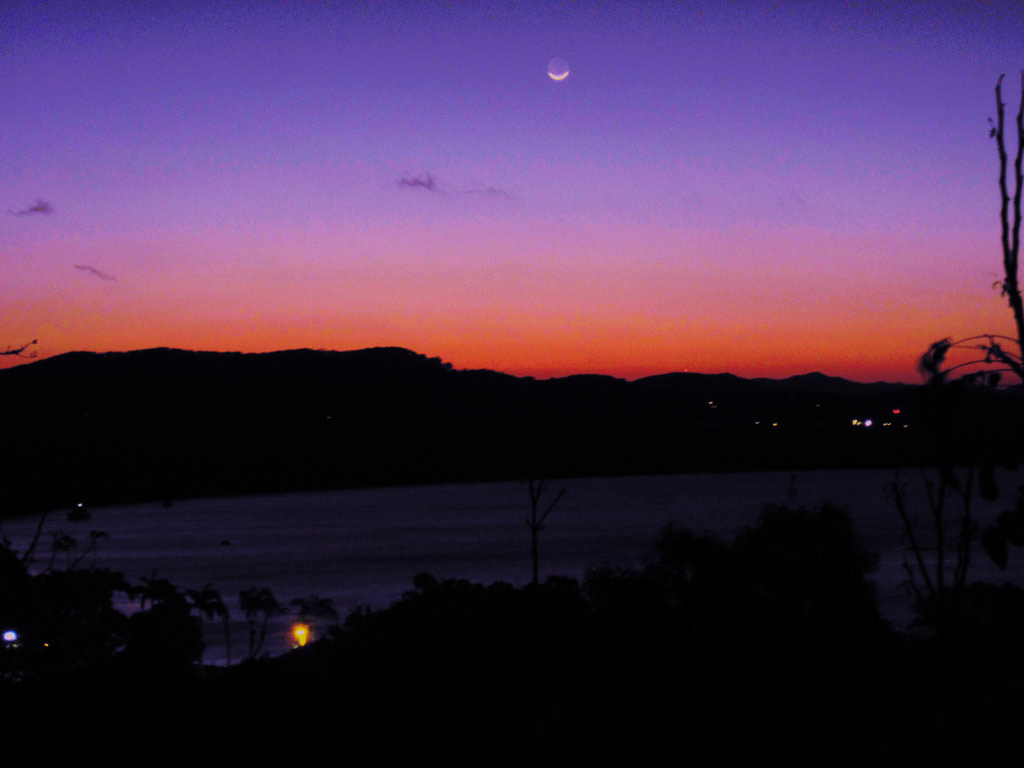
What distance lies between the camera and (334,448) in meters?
145

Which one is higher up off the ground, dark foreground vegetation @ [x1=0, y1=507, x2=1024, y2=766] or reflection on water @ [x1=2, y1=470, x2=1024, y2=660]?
dark foreground vegetation @ [x1=0, y1=507, x2=1024, y2=766]

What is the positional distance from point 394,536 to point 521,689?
94.5 metres

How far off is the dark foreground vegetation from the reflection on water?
27.6 m

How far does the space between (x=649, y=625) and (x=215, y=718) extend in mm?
8449

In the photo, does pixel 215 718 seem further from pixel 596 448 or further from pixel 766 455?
pixel 766 455

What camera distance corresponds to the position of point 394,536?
101750mm

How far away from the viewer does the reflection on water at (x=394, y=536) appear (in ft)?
228

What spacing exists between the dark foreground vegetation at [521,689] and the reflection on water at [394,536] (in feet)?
90.7

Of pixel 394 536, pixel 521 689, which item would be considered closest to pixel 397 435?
pixel 394 536

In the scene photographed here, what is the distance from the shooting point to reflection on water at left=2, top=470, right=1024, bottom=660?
69587mm

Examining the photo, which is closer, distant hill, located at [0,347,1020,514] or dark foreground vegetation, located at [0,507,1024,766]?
dark foreground vegetation, located at [0,507,1024,766]

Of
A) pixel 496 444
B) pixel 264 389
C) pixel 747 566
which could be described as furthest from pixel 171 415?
pixel 747 566

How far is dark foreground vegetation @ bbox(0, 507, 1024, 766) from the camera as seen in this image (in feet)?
9.77

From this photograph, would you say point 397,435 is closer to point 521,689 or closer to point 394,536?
point 394,536
